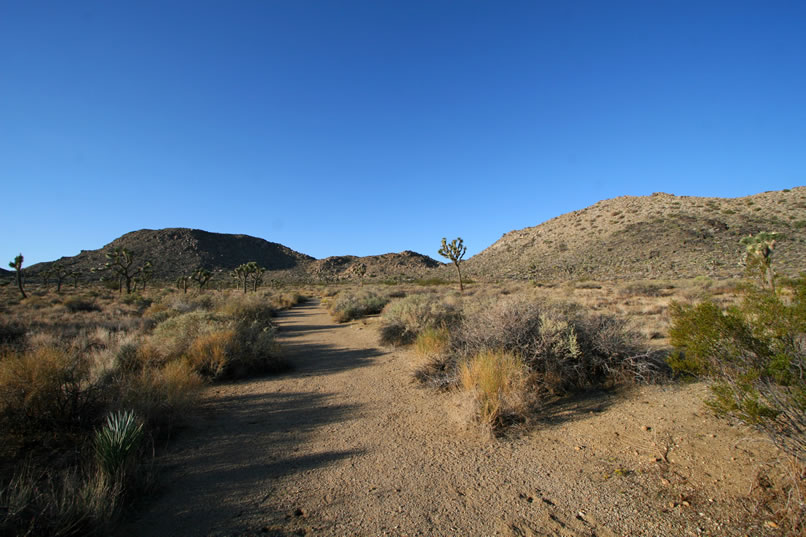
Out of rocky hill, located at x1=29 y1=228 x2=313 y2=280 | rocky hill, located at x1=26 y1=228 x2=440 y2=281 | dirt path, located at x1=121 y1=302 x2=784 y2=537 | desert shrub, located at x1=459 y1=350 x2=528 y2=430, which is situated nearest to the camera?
dirt path, located at x1=121 y1=302 x2=784 y2=537

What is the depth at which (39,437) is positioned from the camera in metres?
4.25

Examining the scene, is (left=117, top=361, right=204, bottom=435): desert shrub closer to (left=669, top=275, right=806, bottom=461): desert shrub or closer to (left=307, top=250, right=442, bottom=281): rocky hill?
(left=669, top=275, right=806, bottom=461): desert shrub

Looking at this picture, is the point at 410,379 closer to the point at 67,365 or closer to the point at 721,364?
the point at 721,364

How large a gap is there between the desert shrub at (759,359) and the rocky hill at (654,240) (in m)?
32.5

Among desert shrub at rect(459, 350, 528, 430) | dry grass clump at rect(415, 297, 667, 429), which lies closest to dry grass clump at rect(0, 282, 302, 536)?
desert shrub at rect(459, 350, 528, 430)

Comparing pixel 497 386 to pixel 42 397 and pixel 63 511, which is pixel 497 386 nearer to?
pixel 63 511

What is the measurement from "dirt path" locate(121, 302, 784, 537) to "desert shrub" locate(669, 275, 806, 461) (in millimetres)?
610

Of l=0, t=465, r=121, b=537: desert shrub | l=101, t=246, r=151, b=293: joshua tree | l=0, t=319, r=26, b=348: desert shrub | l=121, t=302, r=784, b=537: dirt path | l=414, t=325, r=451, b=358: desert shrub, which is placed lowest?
l=121, t=302, r=784, b=537: dirt path

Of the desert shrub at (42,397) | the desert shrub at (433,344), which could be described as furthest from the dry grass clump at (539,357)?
the desert shrub at (42,397)

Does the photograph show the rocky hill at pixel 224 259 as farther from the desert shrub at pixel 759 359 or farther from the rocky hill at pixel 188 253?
the desert shrub at pixel 759 359

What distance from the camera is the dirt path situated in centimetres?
296

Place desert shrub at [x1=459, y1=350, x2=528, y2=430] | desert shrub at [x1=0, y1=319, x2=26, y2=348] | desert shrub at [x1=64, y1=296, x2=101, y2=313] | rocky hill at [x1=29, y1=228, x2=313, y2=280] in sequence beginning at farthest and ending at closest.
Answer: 1. rocky hill at [x1=29, y1=228, x2=313, y2=280]
2. desert shrub at [x1=64, y1=296, x2=101, y2=313]
3. desert shrub at [x1=0, y1=319, x2=26, y2=348]
4. desert shrub at [x1=459, y1=350, x2=528, y2=430]

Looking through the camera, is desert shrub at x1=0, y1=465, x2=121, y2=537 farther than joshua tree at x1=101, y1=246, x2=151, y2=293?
No

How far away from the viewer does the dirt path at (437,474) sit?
296cm
